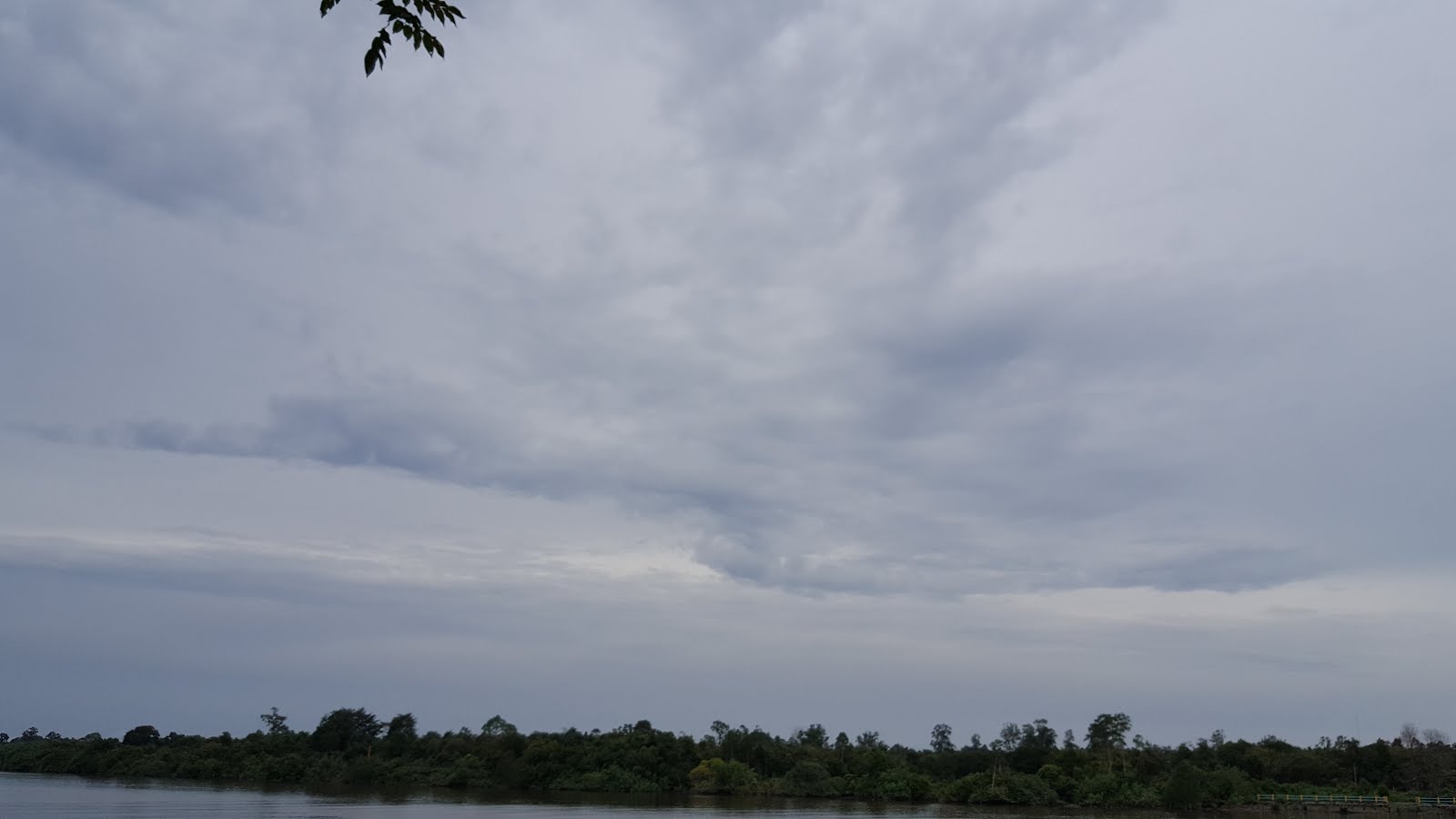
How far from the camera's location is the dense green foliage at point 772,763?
74438 mm

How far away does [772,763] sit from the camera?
299 ft

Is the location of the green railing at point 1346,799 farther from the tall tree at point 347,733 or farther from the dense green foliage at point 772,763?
the tall tree at point 347,733

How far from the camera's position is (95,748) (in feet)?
348

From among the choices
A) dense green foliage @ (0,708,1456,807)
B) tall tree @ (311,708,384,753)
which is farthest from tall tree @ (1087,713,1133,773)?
tall tree @ (311,708,384,753)

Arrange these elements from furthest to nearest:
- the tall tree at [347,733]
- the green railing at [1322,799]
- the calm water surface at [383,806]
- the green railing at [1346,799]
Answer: the tall tree at [347,733]
the green railing at [1322,799]
the green railing at [1346,799]
the calm water surface at [383,806]

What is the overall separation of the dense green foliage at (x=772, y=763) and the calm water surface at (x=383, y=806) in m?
6.10

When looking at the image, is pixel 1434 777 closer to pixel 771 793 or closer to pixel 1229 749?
pixel 1229 749

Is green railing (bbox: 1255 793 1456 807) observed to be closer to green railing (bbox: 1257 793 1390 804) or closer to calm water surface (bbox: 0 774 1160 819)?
green railing (bbox: 1257 793 1390 804)

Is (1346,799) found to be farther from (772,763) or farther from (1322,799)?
(772,763)

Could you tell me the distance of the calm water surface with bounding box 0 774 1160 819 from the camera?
1914 inches

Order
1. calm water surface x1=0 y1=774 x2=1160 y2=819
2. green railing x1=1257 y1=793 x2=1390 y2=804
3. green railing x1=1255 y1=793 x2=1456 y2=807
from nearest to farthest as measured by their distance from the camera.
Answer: calm water surface x1=0 y1=774 x2=1160 y2=819
green railing x1=1255 y1=793 x2=1456 y2=807
green railing x1=1257 y1=793 x2=1390 y2=804

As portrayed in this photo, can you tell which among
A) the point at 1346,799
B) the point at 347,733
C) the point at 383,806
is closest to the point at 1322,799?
the point at 1346,799

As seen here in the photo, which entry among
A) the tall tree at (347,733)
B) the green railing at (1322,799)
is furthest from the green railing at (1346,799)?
the tall tree at (347,733)

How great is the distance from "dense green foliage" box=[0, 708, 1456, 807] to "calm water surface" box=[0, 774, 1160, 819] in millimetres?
6099
